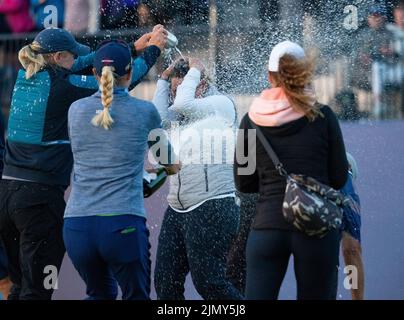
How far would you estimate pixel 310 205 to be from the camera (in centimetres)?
525

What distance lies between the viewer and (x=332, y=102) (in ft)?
29.3

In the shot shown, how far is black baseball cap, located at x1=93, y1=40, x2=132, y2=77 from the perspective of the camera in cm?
587

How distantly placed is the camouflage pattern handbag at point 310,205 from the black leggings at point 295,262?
8cm

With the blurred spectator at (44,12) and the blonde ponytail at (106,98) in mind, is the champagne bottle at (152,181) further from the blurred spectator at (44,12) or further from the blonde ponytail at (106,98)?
the blurred spectator at (44,12)

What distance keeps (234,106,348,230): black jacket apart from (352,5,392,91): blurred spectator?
3.46 metres

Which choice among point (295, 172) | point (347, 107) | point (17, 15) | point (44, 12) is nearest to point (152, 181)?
point (295, 172)

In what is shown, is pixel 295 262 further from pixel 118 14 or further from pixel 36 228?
pixel 118 14

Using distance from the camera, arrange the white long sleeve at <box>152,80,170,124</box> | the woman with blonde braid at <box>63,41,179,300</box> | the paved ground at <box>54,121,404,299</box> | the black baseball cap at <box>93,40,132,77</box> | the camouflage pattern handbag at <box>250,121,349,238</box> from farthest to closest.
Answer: the paved ground at <box>54,121,404,299</box>
the white long sleeve at <box>152,80,170,124</box>
the black baseball cap at <box>93,40,132,77</box>
the woman with blonde braid at <box>63,41,179,300</box>
the camouflage pattern handbag at <box>250,121,349,238</box>

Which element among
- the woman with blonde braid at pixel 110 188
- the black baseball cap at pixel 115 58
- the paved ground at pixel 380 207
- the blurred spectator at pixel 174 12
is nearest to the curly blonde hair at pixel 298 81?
the woman with blonde braid at pixel 110 188

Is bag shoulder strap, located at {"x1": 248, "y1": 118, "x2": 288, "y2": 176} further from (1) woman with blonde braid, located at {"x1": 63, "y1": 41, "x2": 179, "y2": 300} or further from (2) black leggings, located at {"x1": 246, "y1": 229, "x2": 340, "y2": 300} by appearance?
(1) woman with blonde braid, located at {"x1": 63, "y1": 41, "x2": 179, "y2": 300}

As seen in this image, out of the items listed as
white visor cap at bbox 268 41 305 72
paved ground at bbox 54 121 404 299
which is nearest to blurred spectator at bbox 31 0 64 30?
paved ground at bbox 54 121 404 299

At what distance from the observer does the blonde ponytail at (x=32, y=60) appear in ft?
21.8

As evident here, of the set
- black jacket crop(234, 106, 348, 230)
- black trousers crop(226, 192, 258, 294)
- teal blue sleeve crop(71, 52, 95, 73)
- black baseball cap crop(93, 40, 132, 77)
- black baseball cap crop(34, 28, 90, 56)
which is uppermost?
black baseball cap crop(34, 28, 90, 56)
